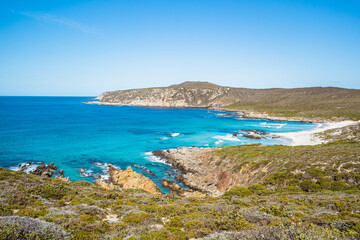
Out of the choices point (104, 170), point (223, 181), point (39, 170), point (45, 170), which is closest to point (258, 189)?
point (223, 181)

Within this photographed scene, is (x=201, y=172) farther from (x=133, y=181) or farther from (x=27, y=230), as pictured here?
(x=27, y=230)

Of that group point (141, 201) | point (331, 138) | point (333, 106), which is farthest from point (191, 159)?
point (333, 106)

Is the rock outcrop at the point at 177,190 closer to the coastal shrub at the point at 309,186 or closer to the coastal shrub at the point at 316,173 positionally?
the coastal shrub at the point at 309,186

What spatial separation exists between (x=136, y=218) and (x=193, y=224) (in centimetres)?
296

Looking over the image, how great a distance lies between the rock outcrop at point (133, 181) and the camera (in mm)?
26484

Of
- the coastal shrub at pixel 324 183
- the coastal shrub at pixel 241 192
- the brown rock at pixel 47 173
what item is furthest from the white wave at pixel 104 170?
the coastal shrub at pixel 324 183

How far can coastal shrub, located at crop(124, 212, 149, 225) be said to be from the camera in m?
9.57

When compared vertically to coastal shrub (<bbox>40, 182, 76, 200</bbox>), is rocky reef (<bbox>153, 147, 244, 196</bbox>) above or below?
below

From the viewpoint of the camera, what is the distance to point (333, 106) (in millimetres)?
108500

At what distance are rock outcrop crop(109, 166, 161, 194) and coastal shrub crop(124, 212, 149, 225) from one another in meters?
16.2

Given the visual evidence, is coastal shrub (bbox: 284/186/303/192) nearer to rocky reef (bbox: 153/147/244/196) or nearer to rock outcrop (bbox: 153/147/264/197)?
rock outcrop (bbox: 153/147/264/197)

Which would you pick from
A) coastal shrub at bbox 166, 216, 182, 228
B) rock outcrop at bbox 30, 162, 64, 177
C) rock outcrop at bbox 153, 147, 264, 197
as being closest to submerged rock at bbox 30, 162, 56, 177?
rock outcrop at bbox 30, 162, 64, 177

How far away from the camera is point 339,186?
19.3m

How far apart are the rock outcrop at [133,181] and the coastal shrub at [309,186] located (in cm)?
1707
